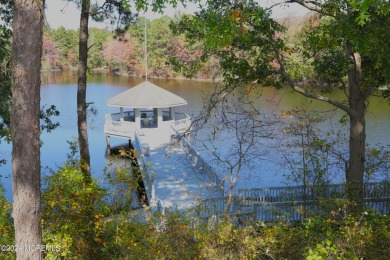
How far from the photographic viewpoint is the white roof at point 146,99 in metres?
19.7

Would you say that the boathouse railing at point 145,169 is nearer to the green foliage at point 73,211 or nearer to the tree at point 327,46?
the green foliage at point 73,211

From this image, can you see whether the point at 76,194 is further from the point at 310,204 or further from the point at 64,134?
the point at 64,134

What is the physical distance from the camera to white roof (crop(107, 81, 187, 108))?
19.7 metres

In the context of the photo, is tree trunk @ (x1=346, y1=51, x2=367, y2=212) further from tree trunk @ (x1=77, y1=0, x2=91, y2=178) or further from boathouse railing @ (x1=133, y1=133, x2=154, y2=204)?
tree trunk @ (x1=77, y1=0, x2=91, y2=178)

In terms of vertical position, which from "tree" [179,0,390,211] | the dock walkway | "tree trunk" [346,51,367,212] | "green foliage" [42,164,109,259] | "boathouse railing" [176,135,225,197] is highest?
"tree" [179,0,390,211]

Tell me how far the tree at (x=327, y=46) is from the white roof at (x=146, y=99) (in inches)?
432

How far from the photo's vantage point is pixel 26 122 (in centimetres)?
395

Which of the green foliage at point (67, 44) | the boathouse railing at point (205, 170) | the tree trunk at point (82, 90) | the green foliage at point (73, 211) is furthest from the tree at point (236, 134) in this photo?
the green foliage at point (67, 44)

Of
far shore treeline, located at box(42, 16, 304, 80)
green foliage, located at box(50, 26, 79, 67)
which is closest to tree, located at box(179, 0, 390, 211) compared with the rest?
far shore treeline, located at box(42, 16, 304, 80)

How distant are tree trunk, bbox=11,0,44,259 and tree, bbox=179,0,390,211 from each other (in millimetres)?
2757

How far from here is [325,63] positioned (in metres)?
9.22

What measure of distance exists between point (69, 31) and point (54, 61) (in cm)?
670

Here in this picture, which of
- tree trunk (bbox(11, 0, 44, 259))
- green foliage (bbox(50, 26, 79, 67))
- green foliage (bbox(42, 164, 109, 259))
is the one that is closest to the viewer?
tree trunk (bbox(11, 0, 44, 259))

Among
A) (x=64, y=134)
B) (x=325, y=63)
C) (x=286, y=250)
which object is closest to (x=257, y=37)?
(x=325, y=63)
